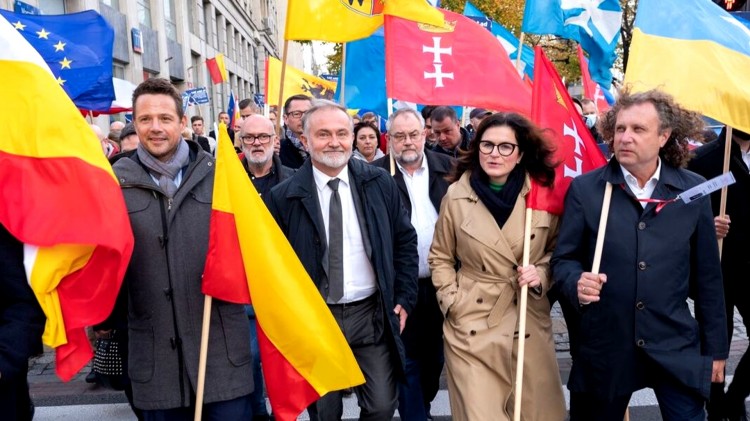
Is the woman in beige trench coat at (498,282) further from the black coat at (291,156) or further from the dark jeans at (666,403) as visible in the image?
the black coat at (291,156)

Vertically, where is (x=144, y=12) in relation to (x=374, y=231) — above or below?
above

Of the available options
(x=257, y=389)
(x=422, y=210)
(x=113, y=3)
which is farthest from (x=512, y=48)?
(x=113, y=3)

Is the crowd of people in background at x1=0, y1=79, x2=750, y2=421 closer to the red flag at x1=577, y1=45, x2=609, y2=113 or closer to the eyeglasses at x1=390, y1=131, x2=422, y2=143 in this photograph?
the eyeglasses at x1=390, y1=131, x2=422, y2=143

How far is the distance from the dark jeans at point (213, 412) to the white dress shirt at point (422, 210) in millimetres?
1488

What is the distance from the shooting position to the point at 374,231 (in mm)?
3361

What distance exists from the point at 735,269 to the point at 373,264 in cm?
250

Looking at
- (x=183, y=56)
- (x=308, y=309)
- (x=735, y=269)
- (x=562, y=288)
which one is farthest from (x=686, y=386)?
(x=183, y=56)

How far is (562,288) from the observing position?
308cm

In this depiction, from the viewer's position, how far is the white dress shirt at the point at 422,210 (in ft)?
13.2

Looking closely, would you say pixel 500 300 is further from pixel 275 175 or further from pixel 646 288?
pixel 275 175

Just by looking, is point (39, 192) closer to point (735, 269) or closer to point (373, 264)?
point (373, 264)

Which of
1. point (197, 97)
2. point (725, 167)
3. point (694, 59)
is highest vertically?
point (197, 97)

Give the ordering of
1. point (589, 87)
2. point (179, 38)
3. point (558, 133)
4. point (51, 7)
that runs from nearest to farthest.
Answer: point (558, 133) → point (589, 87) → point (51, 7) → point (179, 38)

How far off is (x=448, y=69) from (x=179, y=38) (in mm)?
21350
